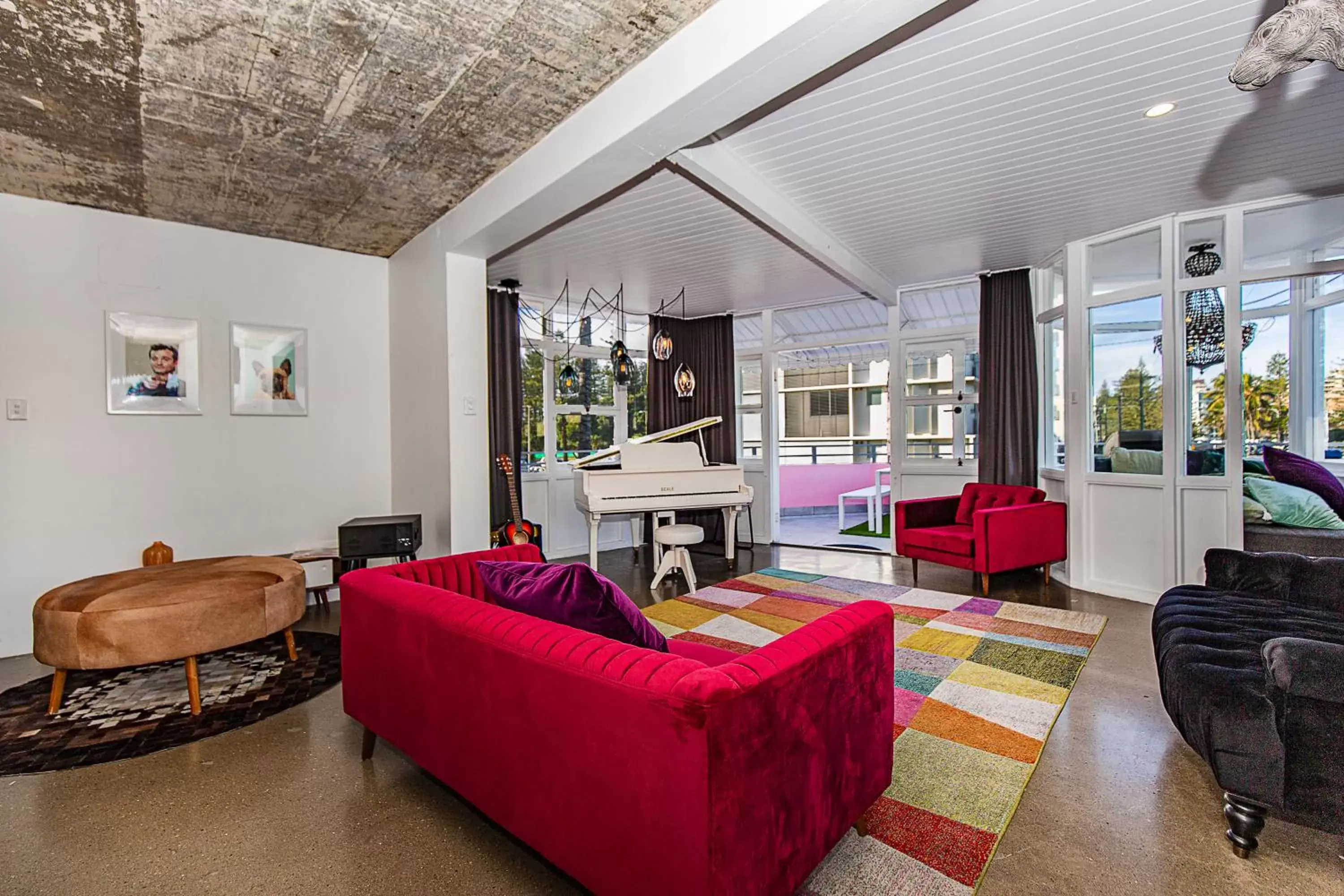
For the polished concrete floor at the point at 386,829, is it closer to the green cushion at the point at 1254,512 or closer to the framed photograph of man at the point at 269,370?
the green cushion at the point at 1254,512

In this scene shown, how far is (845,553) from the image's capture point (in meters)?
6.23

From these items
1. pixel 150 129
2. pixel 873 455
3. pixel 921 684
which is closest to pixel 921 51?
pixel 921 684

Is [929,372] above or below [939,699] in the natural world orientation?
above

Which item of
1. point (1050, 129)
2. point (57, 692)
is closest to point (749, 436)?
point (1050, 129)

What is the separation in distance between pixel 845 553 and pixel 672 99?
491 centimetres

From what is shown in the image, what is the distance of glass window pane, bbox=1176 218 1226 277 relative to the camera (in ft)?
13.4

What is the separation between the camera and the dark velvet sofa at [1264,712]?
63.1 inches

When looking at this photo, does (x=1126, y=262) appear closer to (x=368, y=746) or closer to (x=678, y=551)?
(x=678, y=551)

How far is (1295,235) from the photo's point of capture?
3.90 metres

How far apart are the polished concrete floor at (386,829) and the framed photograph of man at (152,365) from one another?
2427mm

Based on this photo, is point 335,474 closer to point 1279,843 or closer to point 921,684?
point 921,684

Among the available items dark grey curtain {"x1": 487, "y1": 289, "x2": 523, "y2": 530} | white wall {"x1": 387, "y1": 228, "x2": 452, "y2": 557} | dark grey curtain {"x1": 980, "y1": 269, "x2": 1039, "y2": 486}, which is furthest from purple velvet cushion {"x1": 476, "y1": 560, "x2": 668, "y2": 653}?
dark grey curtain {"x1": 980, "y1": 269, "x2": 1039, "y2": 486}

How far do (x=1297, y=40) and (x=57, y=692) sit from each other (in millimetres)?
4762

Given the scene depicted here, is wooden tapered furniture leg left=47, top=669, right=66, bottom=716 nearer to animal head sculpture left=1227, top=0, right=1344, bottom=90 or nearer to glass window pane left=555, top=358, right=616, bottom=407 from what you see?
glass window pane left=555, top=358, right=616, bottom=407
